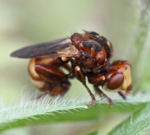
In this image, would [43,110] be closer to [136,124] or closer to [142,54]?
[136,124]

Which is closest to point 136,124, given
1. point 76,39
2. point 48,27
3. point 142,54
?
point 76,39

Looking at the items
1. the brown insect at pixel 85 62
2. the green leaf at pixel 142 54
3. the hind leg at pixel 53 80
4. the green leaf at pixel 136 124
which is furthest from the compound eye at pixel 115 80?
the green leaf at pixel 142 54

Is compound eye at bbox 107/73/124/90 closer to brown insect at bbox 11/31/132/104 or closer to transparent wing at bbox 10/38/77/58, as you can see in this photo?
brown insect at bbox 11/31/132/104

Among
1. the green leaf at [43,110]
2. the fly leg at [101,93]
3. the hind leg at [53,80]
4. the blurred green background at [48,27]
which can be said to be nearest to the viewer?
the green leaf at [43,110]

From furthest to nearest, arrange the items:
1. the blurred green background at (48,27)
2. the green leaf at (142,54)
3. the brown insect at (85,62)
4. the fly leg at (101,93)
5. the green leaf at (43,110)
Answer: the blurred green background at (48,27)
the green leaf at (142,54)
the brown insect at (85,62)
the fly leg at (101,93)
the green leaf at (43,110)

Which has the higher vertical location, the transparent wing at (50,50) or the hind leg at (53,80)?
the transparent wing at (50,50)

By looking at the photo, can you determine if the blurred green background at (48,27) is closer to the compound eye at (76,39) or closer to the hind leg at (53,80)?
the hind leg at (53,80)

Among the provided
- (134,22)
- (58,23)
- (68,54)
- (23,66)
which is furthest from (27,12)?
(68,54)
